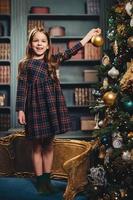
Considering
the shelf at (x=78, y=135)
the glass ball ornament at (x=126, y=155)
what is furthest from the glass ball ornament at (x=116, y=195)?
the shelf at (x=78, y=135)

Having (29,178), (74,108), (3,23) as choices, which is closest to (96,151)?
(29,178)

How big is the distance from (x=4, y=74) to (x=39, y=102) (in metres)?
2.07

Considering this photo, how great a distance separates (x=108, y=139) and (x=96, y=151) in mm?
285

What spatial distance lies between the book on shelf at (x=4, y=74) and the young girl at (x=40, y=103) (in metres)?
1.92

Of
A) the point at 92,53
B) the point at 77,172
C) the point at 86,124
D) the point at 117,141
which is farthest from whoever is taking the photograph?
the point at 92,53

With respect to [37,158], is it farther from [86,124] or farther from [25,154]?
[86,124]

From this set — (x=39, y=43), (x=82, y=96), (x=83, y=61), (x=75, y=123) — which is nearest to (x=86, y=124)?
(x=75, y=123)

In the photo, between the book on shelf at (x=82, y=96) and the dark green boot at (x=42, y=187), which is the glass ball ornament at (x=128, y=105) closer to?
the dark green boot at (x=42, y=187)

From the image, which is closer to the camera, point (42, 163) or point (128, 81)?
point (128, 81)

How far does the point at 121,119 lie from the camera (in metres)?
2.63

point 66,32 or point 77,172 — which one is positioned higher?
point 66,32

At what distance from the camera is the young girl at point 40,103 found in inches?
114

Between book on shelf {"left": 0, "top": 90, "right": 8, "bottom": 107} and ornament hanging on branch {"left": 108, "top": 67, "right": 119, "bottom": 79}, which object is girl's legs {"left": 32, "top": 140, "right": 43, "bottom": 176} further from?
book on shelf {"left": 0, "top": 90, "right": 8, "bottom": 107}

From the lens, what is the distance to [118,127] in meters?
2.69
